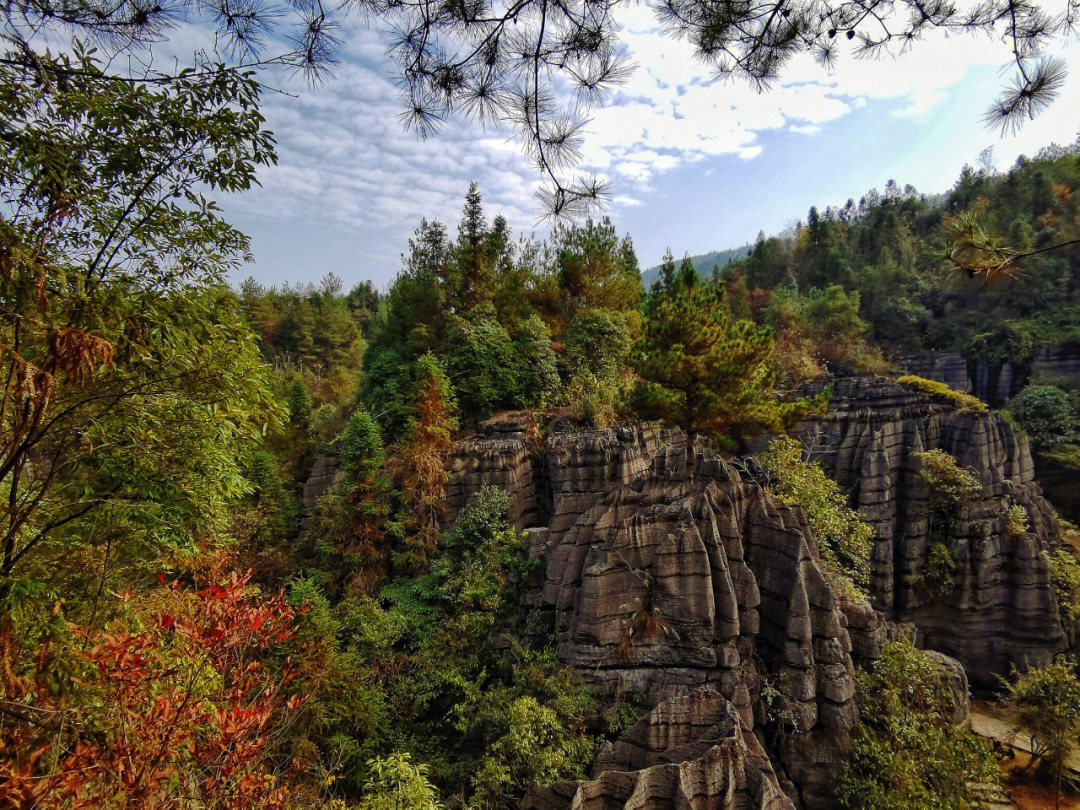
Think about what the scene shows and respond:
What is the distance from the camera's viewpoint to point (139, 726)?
9.59 ft

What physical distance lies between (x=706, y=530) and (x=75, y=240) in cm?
880

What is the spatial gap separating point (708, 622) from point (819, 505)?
557 cm

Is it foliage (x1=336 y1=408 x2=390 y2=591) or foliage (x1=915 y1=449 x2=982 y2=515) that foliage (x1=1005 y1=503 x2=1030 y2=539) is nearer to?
foliage (x1=915 y1=449 x2=982 y2=515)

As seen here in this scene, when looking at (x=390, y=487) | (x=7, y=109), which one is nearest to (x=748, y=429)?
(x=390, y=487)

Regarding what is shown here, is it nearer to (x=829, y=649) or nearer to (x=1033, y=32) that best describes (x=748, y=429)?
(x=829, y=649)

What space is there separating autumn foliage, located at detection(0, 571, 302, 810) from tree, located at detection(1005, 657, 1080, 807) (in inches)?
675

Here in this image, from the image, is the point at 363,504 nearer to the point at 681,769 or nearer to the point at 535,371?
the point at 535,371

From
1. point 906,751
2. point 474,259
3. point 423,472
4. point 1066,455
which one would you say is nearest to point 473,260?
point 474,259

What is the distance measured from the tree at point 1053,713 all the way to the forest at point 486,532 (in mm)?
100

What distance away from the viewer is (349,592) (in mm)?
12070

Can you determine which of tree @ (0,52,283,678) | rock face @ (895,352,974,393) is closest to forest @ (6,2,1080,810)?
tree @ (0,52,283,678)

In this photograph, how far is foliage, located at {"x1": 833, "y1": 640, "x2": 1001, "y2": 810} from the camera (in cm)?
757

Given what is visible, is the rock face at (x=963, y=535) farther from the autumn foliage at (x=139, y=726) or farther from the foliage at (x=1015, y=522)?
the autumn foliage at (x=139, y=726)

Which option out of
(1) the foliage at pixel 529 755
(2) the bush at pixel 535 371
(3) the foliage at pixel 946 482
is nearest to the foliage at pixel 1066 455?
(3) the foliage at pixel 946 482
